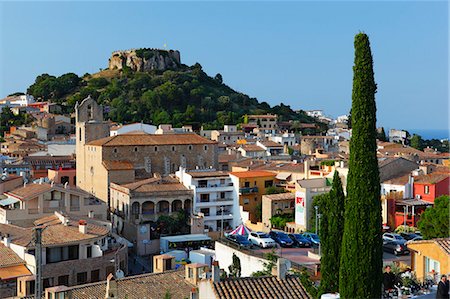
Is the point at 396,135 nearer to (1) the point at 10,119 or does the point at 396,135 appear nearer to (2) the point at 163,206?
(1) the point at 10,119

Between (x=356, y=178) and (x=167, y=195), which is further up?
(x=356, y=178)

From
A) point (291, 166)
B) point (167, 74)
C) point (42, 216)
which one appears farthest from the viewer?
point (167, 74)

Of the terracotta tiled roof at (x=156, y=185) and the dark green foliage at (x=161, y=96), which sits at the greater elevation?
the dark green foliage at (x=161, y=96)

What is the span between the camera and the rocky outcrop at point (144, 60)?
124312 millimetres

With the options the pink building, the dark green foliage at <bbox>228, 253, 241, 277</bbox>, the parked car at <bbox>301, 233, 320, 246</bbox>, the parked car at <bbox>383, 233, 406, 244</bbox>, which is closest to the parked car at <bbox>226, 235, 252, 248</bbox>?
the parked car at <bbox>301, 233, 320, 246</bbox>

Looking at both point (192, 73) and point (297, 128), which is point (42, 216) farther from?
point (192, 73)

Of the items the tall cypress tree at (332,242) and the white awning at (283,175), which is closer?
the tall cypress tree at (332,242)

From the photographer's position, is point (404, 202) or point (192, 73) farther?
point (192, 73)

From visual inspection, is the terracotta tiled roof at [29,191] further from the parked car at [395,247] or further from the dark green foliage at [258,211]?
the parked car at [395,247]

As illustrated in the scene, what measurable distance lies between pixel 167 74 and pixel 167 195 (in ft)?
249

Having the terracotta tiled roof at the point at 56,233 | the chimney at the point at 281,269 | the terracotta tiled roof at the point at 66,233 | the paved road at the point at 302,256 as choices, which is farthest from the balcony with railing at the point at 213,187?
the chimney at the point at 281,269

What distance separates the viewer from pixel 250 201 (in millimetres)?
46750

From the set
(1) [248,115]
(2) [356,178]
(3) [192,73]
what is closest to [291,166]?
(2) [356,178]

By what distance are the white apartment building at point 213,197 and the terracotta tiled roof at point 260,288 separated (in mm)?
27541
